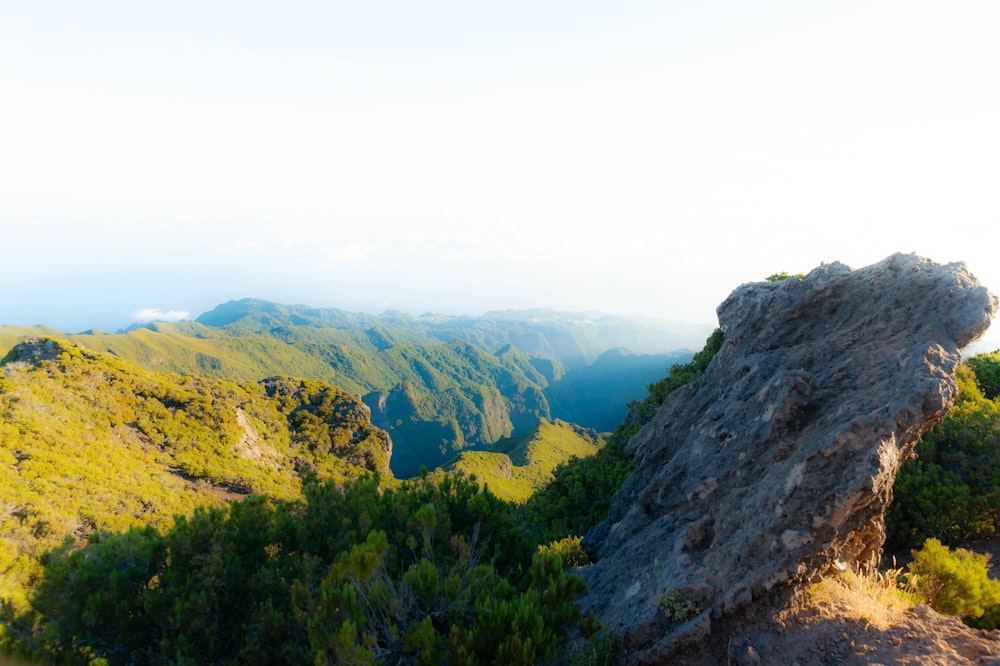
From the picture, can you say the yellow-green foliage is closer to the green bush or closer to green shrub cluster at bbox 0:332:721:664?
green shrub cluster at bbox 0:332:721:664

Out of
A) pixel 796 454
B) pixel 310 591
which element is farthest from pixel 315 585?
pixel 796 454

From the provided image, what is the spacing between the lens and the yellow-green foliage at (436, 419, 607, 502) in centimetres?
7561

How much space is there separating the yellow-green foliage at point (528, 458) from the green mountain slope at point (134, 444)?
21.1 metres

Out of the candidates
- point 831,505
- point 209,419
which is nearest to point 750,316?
point 831,505

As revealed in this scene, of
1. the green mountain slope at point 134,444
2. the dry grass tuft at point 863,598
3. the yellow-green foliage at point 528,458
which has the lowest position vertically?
the yellow-green foliage at point 528,458

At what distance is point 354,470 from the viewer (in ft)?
187

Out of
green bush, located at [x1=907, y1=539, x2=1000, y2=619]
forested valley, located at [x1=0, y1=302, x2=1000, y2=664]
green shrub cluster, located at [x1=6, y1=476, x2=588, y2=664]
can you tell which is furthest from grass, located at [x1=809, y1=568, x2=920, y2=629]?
green shrub cluster, located at [x1=6, y1=476, x2=588, y2=664]

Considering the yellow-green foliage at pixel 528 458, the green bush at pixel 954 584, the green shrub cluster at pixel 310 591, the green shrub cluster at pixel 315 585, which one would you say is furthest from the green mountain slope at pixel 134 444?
the yellow-green foliage at pixel 528 458

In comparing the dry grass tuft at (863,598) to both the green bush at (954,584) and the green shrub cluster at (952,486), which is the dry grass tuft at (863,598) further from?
the green shrub cluster at (952,486)

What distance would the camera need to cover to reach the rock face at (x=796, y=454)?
639 cm

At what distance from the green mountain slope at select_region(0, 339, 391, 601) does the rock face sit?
Answer: 7.37 meters

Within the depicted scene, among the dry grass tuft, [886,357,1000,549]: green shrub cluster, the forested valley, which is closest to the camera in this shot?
the forested valley

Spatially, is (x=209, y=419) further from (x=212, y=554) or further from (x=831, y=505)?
(x=831, y=505)

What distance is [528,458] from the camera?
99.6 meters
